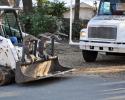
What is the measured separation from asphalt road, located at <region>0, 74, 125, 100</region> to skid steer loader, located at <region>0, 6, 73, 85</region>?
Answer: 247 millimetres

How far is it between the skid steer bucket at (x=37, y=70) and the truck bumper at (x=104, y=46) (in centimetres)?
285

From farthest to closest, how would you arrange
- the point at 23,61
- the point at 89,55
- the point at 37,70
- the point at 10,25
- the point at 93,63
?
the point at 89,55 < the point at 93,63 < the point at 10,25 < the point at 37,70 < the point at 23,61

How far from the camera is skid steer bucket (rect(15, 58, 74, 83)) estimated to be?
11078mm

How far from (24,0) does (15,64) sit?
15.5 m

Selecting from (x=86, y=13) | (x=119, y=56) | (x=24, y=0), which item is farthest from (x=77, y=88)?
(x=86, y=13)

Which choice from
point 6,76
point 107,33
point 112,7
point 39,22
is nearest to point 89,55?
point 107,33

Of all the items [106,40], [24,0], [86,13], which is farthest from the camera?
[86,13]

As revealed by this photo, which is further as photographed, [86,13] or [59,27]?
[86,13]

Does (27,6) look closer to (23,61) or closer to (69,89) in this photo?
(23,61)

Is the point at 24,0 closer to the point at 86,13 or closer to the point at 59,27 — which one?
the point at 59,27

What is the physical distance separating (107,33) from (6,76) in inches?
194

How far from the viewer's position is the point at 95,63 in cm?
1573

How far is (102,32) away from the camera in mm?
15234

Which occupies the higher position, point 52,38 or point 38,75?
point 52,38
